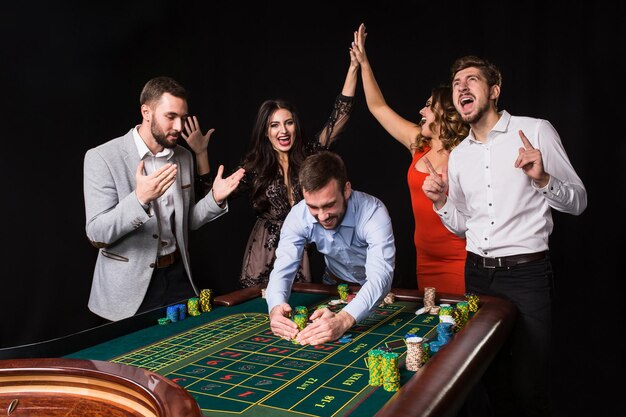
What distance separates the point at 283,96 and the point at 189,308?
322 centimetres

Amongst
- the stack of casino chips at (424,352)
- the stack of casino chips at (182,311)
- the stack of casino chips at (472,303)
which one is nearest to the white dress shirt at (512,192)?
the stack of casino chips at (472,303)

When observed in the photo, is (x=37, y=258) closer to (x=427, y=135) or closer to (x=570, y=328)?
(x=427, y=135)

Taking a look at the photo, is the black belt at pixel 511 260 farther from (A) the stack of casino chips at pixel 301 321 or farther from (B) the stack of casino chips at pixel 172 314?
(B) the stack of casino chips at pixel 172 314

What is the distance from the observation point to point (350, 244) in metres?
3.22

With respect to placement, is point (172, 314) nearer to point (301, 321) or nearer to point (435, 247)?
point (301, 321)

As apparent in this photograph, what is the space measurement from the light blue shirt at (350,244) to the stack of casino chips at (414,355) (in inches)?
22.7

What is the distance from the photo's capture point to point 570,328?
471cm

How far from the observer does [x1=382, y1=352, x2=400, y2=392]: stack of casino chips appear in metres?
1.84

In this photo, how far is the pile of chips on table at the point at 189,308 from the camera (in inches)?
110

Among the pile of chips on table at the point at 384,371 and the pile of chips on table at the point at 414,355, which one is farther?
the pile of chips on table at the point at 414,355

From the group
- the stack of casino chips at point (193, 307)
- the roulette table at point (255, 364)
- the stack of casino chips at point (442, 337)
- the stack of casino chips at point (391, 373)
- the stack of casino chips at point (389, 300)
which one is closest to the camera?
the roulette table at point (255, 364)

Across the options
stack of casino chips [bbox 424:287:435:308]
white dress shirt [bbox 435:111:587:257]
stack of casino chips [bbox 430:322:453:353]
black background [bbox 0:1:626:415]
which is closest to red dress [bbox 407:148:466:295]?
black background [bbox 0:1:626:415]

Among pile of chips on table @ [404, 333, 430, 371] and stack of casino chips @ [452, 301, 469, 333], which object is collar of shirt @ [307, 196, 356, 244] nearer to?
stack of casino chips @ [452, 301, 469, 333]

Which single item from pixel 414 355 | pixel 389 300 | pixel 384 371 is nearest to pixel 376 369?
pixel 384 371
